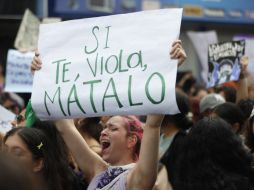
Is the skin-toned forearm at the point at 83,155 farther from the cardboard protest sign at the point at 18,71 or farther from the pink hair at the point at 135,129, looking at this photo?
the cardboard protest sign at the point at 18,71

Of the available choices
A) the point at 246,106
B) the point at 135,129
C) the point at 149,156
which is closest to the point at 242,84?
the point at 246,106

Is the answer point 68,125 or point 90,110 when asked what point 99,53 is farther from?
point 68,125

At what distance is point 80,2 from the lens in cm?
1348

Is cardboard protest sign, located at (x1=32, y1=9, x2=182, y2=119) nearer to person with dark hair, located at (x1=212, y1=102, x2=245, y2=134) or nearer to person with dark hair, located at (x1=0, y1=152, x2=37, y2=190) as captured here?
person with dark hair, located at (x1=0, y1=152, x2=37, y2=190)

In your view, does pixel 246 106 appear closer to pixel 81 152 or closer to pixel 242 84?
pixel 242 84

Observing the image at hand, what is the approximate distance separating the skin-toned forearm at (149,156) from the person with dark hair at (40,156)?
2.14ft

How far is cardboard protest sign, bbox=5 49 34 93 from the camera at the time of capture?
23.0ft

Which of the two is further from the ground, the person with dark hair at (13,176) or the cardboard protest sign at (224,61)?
the cardboard protest sign at (224,61)

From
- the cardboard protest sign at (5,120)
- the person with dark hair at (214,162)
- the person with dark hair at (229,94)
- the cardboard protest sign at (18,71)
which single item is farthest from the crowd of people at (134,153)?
the cardboard protest sign at (18,71)

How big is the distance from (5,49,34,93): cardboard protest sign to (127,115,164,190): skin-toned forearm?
4127 mm

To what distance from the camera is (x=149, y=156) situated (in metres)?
3.01

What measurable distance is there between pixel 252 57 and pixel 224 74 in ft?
5.10

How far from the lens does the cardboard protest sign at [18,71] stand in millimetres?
7012

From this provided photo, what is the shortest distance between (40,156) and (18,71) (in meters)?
3.55
